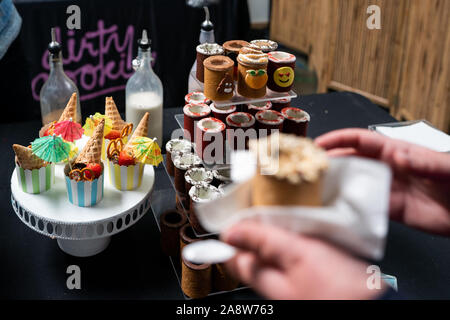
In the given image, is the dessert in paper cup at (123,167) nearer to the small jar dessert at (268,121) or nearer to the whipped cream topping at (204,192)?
the whipped cream topping at (204,192)

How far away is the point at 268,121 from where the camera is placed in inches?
54.7

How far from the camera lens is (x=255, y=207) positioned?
758mm

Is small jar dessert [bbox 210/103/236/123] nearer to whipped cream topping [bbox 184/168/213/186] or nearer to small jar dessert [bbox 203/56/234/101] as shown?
small jar dessert [bbox 203/56/234/101]

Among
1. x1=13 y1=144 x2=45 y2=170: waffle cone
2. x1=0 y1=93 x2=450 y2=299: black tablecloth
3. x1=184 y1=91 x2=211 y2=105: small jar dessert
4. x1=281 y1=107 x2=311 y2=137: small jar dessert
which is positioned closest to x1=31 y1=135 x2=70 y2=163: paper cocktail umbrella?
x1=13 y1=144 x2=45 y2=170: waffle cone

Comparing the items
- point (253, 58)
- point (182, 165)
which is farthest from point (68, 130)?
point (253, 58)

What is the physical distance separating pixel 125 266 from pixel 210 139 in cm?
41

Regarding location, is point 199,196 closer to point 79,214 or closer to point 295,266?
point 79,214

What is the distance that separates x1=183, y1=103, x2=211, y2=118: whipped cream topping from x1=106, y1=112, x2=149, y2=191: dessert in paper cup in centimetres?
16

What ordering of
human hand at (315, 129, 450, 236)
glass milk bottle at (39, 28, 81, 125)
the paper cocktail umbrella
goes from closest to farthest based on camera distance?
human hand at (315, 129, 450, 236)
the paper cocktail umbrella
glass milk bottle at (39, 28, 81, 125)

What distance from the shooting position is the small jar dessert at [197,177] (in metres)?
1.35

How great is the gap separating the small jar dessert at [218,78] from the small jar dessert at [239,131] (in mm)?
68

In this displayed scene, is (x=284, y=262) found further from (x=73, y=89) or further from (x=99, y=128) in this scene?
(x=73, y=89)

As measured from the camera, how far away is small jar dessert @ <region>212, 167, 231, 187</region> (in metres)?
1.40
